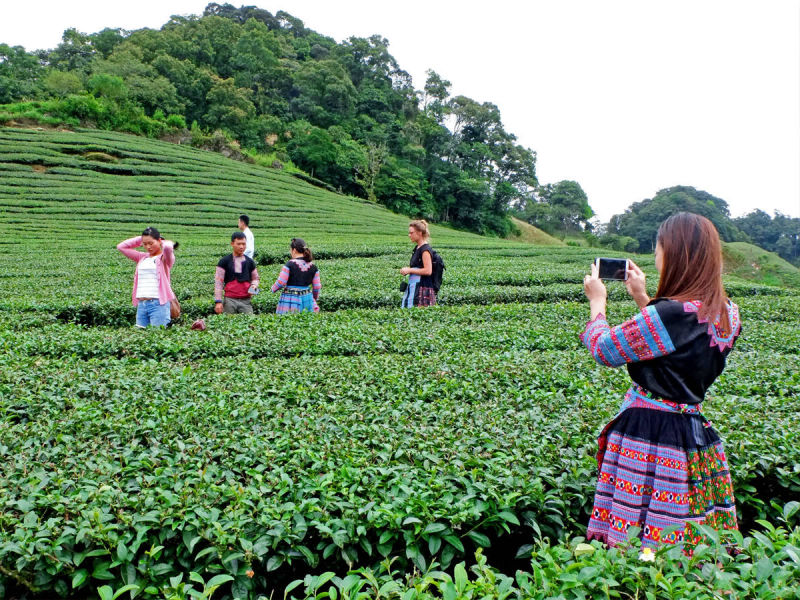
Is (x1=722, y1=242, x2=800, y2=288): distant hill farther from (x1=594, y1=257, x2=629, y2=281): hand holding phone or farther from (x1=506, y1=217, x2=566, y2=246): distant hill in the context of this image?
(x1=506, y1=217, x2=566, y2=246): distant hill

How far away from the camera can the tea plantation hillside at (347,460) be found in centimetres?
195

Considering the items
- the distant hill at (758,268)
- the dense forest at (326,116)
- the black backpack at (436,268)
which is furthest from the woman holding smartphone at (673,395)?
the dense forest at (326,116)

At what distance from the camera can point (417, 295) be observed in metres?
8.05

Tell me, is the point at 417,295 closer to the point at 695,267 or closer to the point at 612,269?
the point at 612,269

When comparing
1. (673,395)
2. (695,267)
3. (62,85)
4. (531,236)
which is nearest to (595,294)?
(695,267)

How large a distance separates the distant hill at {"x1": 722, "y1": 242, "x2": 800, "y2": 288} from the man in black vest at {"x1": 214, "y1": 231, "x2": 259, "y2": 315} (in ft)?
79.7

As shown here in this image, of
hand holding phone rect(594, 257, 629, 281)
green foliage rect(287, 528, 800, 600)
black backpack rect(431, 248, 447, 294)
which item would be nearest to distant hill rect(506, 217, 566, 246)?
black backpack rect(431, 248, 447, 294)

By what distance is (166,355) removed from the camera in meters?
5.64

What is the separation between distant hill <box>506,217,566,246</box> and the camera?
58.3m

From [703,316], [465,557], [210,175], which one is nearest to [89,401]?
[465,557]

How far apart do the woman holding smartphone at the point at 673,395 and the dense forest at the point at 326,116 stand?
44818mm

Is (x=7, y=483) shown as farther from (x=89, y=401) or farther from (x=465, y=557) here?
(x=465, y=557)

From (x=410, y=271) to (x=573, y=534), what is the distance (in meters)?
4.84

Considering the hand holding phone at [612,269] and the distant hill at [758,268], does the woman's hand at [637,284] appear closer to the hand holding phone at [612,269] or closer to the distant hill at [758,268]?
the hand holding phone at [612,269]
